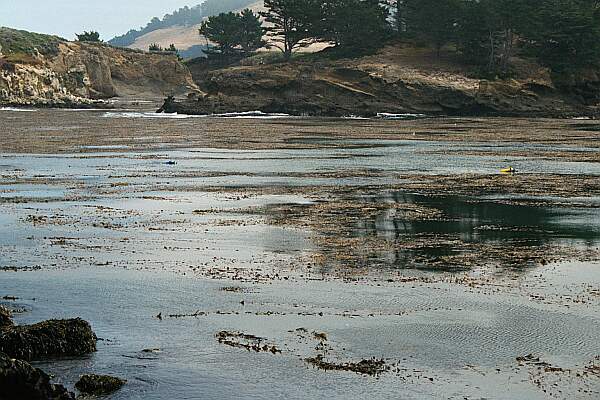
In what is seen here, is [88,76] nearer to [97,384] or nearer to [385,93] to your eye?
[385,93]

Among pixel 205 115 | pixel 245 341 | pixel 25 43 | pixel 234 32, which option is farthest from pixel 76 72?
pixel 245 341

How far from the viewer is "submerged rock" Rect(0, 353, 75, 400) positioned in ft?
31.9

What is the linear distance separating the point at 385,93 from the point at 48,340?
7513 centimetres

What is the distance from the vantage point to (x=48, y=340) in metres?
12.0

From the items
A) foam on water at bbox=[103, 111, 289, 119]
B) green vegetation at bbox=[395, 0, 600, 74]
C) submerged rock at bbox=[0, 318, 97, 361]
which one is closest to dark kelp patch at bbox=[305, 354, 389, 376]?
submerged rock at bbox=[0, 318, 97, 361]

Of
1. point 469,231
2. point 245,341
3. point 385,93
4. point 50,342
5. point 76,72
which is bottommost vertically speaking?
point 469,231

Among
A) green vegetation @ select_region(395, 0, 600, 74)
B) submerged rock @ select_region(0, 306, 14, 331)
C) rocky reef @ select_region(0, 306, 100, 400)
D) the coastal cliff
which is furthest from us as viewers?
the coastal cliff

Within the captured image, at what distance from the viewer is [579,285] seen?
16188mm

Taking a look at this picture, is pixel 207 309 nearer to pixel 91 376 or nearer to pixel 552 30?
pixel 91 376

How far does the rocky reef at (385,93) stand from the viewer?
8412 cm

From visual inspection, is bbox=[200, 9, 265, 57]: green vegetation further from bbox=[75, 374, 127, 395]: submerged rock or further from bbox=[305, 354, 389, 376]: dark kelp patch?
bbox=[75, 374, 127, 395]: submerged rock

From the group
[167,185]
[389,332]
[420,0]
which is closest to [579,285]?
[389,332]

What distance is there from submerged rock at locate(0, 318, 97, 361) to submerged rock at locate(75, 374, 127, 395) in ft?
3.58

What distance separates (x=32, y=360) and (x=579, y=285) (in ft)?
29.5
